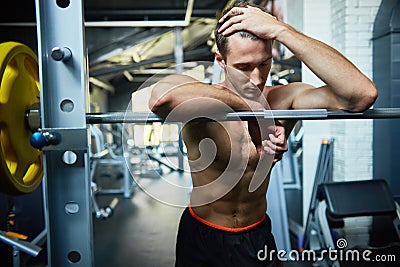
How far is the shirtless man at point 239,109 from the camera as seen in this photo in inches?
35.5

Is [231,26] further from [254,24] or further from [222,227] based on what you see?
[222,227]

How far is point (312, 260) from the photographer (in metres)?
2.69

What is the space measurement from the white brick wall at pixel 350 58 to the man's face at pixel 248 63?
212 centimetres

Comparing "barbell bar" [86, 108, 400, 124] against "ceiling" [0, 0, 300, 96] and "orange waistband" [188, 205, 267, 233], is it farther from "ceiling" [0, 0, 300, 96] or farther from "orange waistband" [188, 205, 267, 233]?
"ceiling" [0, 0, 300, 96]

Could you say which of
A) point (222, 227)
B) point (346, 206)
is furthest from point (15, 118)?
point (346, 206)

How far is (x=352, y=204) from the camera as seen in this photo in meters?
2.28

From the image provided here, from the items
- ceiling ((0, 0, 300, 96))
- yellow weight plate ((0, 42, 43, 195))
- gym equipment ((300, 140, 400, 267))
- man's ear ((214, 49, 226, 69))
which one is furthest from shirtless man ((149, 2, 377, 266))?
ceiling ((0, 0, 300, 96))

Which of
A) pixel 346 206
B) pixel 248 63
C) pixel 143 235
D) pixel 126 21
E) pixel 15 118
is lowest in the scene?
pixel 143 235

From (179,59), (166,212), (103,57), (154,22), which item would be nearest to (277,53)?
(179,59)

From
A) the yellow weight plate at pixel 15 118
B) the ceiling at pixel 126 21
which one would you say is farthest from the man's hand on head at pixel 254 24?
the ceiling at pixel 126 21

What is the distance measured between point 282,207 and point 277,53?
2392mm

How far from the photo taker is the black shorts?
1216 mm

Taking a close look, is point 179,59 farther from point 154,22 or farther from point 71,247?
point 71,247

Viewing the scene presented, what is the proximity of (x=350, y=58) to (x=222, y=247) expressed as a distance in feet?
7.14
